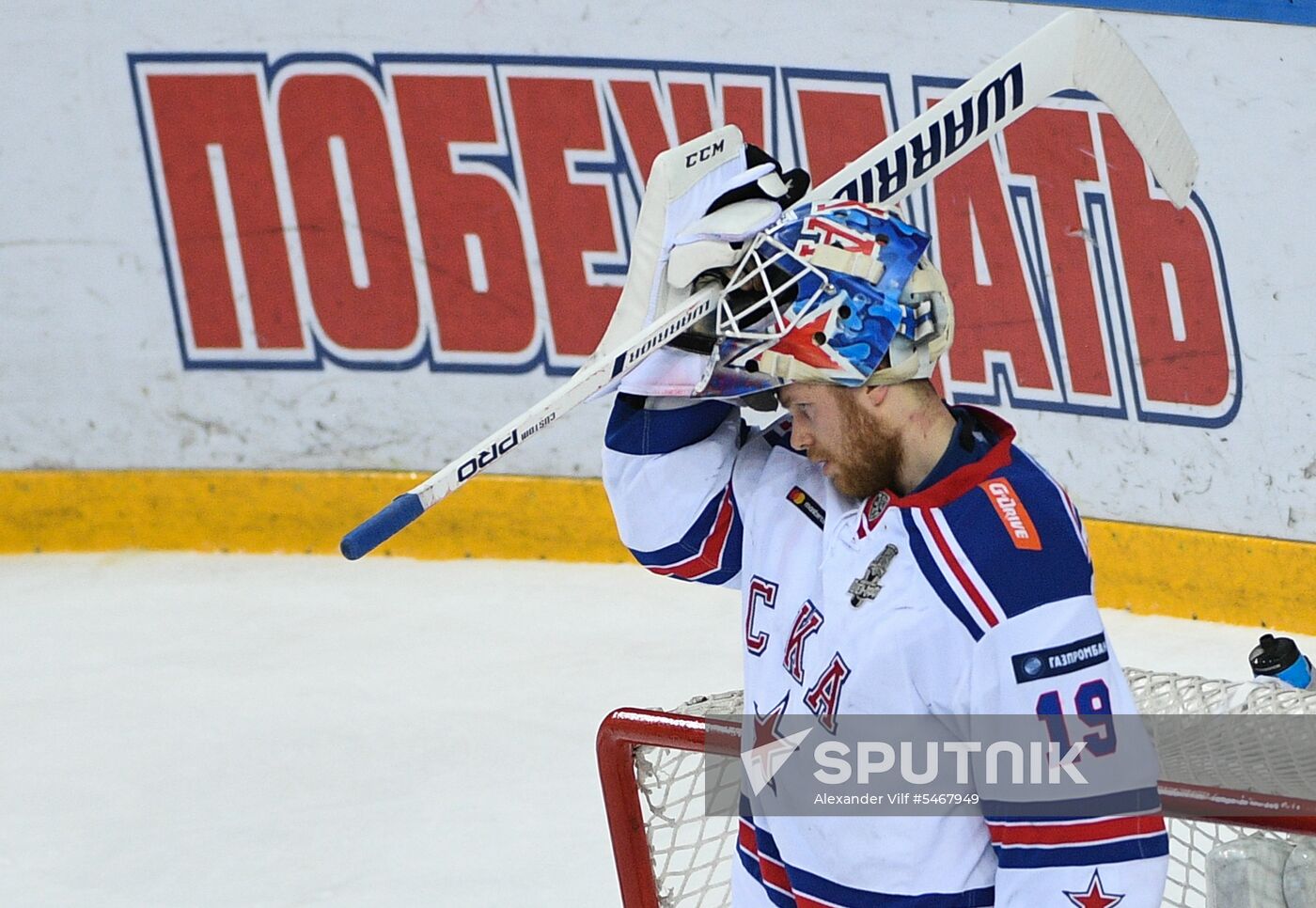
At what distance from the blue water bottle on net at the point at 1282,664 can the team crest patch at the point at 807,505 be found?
0.65 meters

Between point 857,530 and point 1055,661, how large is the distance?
212 mm

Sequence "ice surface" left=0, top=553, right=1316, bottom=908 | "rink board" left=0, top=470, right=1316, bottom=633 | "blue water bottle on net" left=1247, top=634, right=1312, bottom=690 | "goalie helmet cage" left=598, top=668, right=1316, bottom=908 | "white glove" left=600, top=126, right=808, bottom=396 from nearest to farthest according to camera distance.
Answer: "white glove" left=600, top=126, right=808, bottom=396 → "goalie helmet cage" left=598, top=668, right=1316, bottom=908 → "blue water bottle on net" left=1247, top=634, right=1312, bottom=690 → "ice surface" left=0, top=553, right=1316, bottom=908 → "rink board" left=0, top=470, right=1316, bottom=633

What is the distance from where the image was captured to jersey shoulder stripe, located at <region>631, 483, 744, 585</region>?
5.40ft

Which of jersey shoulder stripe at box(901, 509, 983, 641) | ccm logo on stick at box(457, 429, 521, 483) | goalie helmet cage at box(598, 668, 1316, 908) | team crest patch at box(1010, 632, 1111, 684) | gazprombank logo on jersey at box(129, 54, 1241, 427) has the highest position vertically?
gazprombank logo on jersey at box(129, 54, 1241, 427)

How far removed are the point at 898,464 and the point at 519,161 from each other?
3.23 m

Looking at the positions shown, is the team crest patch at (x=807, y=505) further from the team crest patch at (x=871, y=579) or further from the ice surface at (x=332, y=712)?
the ice surface at (x=332, y=712)

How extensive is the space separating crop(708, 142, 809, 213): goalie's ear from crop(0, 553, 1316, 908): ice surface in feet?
5.37

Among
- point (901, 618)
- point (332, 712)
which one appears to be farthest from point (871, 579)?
point (332, 712)

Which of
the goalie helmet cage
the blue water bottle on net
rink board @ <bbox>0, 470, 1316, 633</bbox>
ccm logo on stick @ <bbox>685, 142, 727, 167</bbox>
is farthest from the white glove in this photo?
rink board @ <bbox>0, 470, 1316, 633</bbox>

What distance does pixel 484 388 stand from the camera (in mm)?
4715

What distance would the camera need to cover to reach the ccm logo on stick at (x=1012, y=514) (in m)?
1.38

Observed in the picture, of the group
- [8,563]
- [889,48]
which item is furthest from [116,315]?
[889,48]

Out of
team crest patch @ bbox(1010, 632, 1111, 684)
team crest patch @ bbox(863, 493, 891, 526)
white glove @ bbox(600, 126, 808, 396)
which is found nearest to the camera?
team crest patch @ bbox(1010, 632, 1111, 684)

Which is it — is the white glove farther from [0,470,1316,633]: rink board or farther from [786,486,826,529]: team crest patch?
[0,470,1316,633]: rink board
